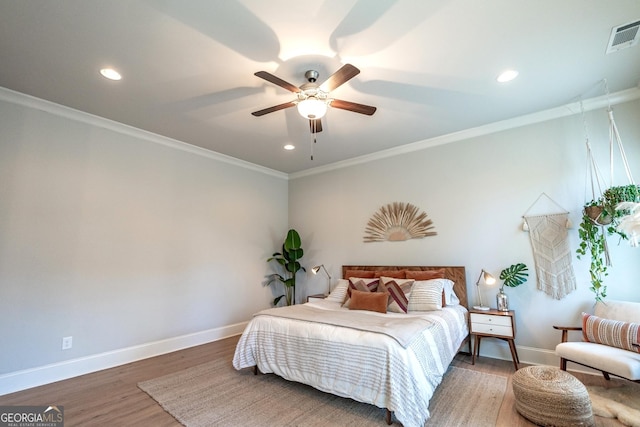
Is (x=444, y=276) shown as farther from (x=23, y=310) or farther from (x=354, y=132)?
(x=23, y=310)

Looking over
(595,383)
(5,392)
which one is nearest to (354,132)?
(595,383)

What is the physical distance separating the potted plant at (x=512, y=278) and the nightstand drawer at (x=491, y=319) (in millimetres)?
215

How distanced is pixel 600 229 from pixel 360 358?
9.73 ft

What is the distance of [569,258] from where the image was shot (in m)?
3.21

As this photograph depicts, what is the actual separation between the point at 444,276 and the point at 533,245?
1096 mm

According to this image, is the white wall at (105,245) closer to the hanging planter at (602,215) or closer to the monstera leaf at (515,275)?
the monstera leaf at (515,275)

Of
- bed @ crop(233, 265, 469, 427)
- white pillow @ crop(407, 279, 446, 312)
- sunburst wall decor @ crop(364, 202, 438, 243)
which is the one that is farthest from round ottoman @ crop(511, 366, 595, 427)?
sunburst wall decor @ crop(364, 202, 438, 243)

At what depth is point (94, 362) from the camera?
328 cm

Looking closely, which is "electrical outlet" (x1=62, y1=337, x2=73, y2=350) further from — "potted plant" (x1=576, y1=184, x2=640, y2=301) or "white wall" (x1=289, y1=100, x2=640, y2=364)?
"potted plant" (x1=576, y1=184, x2=640, y2=301)

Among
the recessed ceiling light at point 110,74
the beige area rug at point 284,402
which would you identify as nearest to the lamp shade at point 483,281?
the beige area rug at point 284,402

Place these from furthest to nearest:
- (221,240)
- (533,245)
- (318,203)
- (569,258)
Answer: (318,203), (221,240), (533,245), (569,258)

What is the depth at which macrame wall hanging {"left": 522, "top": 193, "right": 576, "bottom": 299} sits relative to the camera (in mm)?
3213

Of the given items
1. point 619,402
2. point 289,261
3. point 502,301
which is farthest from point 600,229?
point 289,261

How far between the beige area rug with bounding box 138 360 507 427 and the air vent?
319 cm
